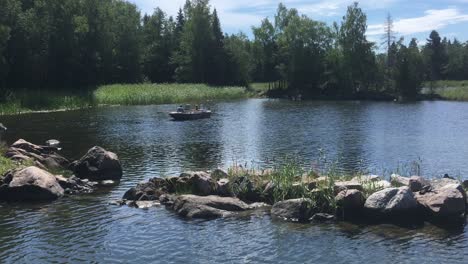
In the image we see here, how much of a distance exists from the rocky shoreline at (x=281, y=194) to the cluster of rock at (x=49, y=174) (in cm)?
5

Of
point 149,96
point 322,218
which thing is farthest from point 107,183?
point 149,96

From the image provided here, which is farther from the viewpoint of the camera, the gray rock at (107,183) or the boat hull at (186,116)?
the boat hull at (186,116)

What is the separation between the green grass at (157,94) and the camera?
89438 mm

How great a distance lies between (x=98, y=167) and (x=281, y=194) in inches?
472

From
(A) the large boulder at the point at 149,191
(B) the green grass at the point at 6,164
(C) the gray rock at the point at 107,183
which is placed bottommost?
(C) the gray rock at the point at 107,183

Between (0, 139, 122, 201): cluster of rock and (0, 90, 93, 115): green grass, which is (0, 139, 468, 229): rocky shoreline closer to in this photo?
(0, 139, 122, 201): cluster of rock

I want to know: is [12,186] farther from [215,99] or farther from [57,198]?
[215,99]

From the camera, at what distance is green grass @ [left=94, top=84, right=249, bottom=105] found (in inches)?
3521

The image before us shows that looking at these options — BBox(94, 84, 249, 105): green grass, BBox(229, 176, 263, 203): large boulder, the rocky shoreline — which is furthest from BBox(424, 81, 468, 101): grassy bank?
BBox(229, 176, 263, 203): large boulder

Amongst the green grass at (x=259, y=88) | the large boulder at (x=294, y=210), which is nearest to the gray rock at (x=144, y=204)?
the large boulder at (x=294, y=210)

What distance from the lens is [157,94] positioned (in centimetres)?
9450

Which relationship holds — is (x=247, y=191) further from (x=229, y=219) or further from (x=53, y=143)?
(x=53, y=143)

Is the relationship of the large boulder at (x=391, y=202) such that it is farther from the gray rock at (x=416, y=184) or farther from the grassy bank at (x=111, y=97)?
the grassy bank at (x=111, y=97)

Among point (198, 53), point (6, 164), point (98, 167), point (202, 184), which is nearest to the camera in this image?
point (202, 184)
